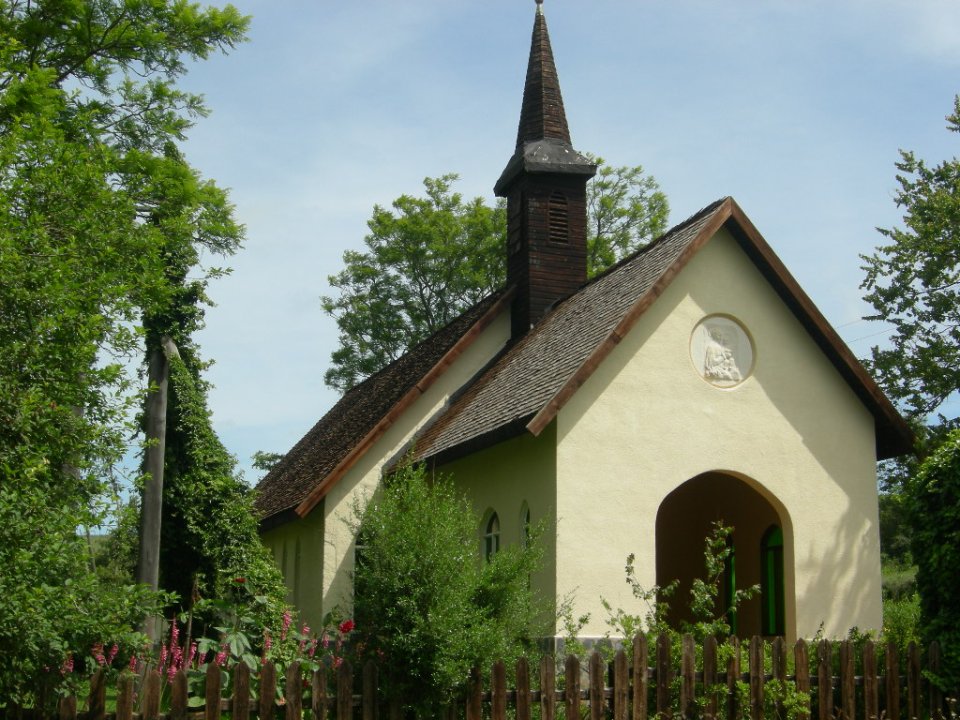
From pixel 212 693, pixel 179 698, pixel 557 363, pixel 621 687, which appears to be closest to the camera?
pixel 179 698

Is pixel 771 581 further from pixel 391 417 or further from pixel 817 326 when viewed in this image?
pixel 391 417

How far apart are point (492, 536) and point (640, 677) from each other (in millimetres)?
6248

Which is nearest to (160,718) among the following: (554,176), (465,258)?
(554,176)

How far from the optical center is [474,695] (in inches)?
468

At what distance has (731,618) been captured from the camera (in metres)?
20.0

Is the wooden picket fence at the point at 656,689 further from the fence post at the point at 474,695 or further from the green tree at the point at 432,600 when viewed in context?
the green tree at the point at 432,600

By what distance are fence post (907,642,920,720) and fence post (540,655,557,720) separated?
13.4 feet

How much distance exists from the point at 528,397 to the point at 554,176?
27.9 ft

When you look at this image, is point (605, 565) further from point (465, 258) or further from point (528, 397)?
point (465, 258)

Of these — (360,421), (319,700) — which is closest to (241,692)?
(319,700)

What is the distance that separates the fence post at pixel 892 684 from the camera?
1271 centimetres

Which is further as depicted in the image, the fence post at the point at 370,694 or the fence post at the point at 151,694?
the fence post at the point at 370,694

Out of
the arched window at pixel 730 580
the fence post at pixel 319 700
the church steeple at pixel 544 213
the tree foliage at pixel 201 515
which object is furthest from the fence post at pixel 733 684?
the church steeple at pixel 544 213

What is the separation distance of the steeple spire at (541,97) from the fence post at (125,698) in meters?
17.0
